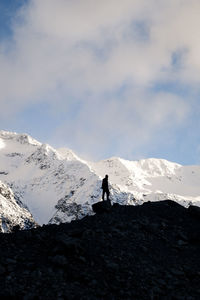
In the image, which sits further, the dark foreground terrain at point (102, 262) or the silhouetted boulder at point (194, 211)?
the silhouetted boulder at point (194, 211)

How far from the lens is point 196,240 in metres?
26.0

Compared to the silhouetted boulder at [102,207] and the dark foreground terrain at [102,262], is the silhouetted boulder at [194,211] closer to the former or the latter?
the dark foreground terrain at [102,262]

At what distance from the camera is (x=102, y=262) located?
63.5 ft

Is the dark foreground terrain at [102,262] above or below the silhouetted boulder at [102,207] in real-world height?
below

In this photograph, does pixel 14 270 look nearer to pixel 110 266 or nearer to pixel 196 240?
pixel 110 266

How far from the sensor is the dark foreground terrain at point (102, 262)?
1661cm

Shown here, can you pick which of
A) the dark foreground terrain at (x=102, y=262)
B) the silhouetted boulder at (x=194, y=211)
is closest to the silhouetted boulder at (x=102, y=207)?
the dark foreground terrain at (x=102, y=262)

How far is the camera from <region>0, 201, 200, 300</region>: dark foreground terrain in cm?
1661

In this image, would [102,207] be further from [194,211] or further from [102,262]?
[102,262]

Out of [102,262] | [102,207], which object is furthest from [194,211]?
[102,262]

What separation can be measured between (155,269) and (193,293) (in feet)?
8.37

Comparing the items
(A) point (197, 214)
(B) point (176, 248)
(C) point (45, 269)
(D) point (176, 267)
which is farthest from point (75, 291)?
(A) point (197, 214)

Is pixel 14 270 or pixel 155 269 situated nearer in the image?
pixel 14 270

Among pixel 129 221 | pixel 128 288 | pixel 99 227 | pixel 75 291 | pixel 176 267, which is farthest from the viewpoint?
pixel 129 221
